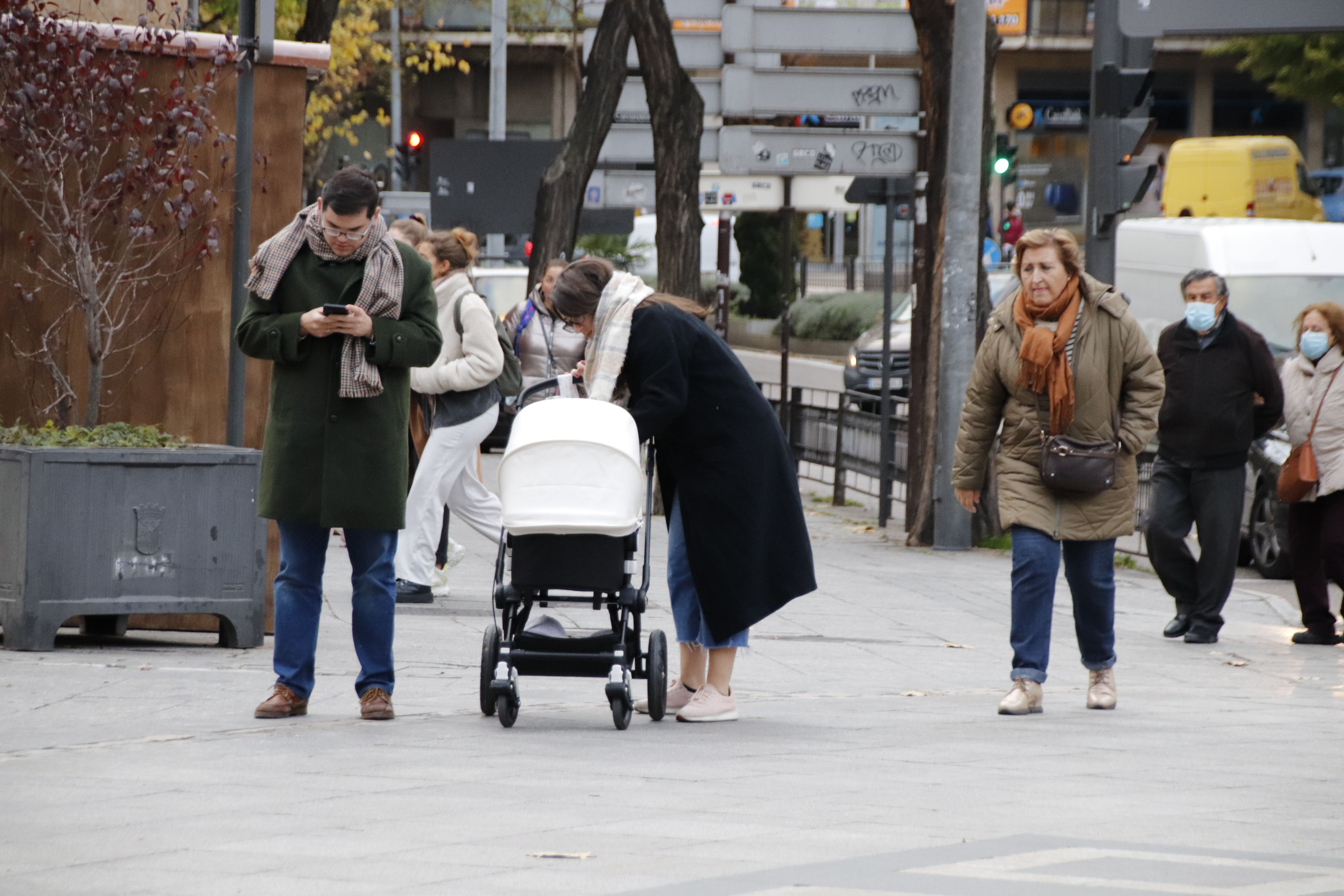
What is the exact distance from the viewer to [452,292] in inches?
394

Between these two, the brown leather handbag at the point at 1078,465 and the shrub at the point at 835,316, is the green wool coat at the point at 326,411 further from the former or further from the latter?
the shrub at the point at 835,316

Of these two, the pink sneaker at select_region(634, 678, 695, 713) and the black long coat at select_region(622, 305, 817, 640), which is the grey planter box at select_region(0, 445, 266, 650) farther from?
the black long coat at select_region(622, 305, 817, 640)

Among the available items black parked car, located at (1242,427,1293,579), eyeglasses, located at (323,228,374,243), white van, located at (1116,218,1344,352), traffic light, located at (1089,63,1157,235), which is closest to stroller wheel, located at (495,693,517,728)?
eyeglasses, located at (323,228,374,243)

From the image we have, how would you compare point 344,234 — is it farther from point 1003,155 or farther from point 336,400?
point 1003,155

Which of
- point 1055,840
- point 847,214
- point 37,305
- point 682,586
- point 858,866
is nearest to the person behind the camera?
point 858,866

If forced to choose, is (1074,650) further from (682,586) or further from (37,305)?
(37,305)

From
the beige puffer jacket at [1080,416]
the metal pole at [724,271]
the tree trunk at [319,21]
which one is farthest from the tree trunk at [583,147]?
the beige puffer jacket at [1080,416]

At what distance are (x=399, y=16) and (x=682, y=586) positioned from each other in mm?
42055

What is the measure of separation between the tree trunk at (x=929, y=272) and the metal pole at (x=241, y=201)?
6583 millimetres

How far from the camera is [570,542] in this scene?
21.7 feet

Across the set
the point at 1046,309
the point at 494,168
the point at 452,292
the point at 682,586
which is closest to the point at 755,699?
the point at 682,586

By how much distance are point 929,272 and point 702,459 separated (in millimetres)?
7864

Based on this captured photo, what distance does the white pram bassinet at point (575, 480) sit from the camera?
6477 mm

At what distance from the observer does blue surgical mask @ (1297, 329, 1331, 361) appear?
1037 centimetres
